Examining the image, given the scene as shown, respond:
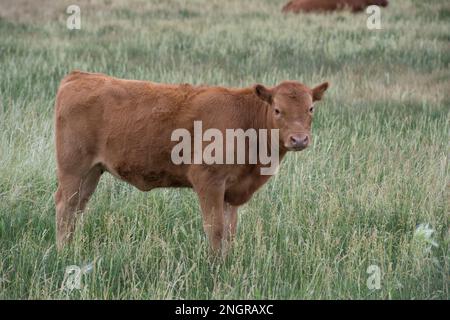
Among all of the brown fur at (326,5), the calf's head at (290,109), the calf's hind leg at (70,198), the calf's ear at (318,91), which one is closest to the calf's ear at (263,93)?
the calf's head at (290,109)

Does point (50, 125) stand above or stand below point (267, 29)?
below

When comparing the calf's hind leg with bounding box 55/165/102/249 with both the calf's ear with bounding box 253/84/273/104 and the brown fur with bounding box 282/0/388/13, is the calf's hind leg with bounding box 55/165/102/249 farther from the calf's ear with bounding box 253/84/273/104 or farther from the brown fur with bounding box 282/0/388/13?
the brown fur with bounding box 282/0/388/13

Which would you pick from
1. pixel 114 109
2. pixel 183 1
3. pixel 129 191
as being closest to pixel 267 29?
pixel 183 1

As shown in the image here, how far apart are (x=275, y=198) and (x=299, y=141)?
1.80 metres

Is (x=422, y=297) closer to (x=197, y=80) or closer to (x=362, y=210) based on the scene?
(x=362, y=210)

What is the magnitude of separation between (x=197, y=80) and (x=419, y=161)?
12.7ft

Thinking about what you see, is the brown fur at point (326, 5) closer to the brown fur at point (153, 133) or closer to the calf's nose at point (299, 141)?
the brown fur at point (153, 133)

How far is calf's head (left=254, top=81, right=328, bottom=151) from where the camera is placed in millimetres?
4980

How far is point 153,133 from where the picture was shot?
5367 millimetres

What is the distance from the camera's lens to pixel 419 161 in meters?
7.45

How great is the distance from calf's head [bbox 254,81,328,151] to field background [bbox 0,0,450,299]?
757 millimetres

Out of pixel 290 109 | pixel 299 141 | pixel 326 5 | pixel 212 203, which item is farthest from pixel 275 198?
pixel 326 5

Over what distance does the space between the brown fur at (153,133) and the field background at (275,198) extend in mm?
264

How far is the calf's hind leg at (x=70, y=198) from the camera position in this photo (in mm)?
5508
